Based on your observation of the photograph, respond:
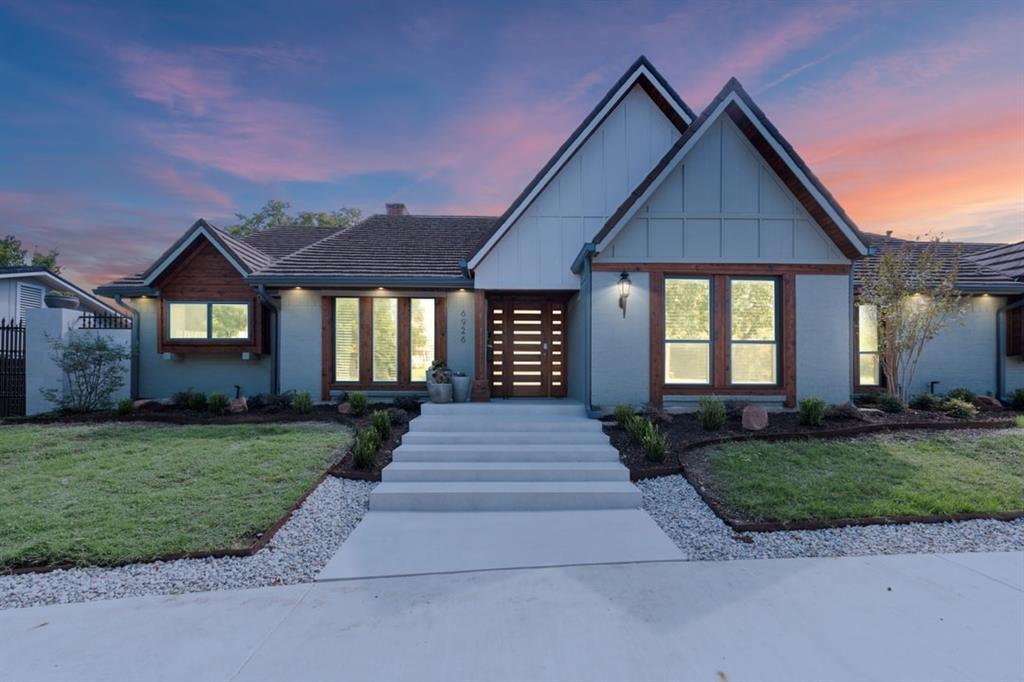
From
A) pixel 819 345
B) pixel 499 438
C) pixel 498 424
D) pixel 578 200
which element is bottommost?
pixel 499 438

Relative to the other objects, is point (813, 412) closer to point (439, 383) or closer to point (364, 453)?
point (439, 383)

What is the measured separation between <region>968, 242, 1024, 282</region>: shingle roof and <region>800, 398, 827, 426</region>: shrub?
26.6 feet

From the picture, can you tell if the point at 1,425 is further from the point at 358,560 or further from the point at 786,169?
the point at 786,169

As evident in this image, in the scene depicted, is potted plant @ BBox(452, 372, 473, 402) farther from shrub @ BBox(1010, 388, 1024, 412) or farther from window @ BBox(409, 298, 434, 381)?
shrub @ BBox(1010, 388, 1024, 412)

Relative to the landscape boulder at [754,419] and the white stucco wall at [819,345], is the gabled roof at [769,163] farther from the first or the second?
the landscape boulder at [754,419]

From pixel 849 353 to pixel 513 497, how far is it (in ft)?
23.7

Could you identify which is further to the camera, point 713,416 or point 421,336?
point 421,336

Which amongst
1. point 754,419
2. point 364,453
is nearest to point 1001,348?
point 754,419

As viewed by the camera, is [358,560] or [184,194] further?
[184,194]

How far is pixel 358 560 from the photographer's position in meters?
4.17

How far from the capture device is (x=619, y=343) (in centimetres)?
861

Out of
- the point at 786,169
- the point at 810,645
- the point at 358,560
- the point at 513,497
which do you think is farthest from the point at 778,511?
the point at 786,169

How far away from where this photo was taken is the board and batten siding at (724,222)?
856 cm

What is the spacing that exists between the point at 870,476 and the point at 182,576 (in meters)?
7.52
